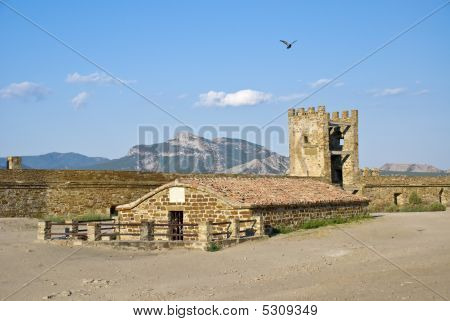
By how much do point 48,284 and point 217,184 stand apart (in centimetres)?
1053

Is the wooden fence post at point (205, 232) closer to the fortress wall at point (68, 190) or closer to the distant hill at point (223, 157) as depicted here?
the fortress wall at point (68, 190)

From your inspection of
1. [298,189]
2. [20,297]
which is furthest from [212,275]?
[298,189]

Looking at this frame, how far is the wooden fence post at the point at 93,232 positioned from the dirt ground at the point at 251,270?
0.66 metres

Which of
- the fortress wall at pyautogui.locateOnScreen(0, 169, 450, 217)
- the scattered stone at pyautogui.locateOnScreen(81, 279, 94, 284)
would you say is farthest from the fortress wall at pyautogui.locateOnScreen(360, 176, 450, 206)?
the scattered stone at pyautogui.locateOnScreen(81, 279, 94, 284)

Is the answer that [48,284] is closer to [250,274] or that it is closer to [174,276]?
[174,276]

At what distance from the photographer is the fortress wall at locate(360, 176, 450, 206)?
141 feet

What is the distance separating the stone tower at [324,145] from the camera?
40281mm

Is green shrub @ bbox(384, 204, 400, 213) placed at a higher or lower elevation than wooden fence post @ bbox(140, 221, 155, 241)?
lower

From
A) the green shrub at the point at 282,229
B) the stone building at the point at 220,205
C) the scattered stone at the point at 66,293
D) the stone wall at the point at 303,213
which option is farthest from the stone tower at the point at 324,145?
the scattered stone at the point at 66,293

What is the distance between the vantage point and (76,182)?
3105 centimetres

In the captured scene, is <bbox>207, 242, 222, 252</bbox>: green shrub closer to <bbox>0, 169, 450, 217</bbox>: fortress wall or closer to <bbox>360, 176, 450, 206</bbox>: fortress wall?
<bbox>0, 169, 450, 217</bbox>: fortress wall

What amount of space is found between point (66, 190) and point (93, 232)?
11.5m

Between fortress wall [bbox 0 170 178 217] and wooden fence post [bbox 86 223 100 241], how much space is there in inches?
414

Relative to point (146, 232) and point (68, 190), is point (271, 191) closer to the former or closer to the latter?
point (146, 232)
